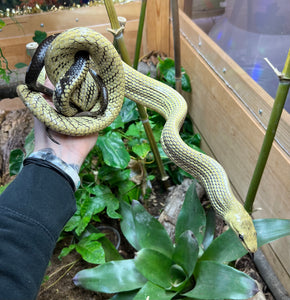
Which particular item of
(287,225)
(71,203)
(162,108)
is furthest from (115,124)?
(287,225)

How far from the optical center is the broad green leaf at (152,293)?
4.11ft

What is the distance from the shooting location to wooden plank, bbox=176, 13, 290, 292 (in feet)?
4.71

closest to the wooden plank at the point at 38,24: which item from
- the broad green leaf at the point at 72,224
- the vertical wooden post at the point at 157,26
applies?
the vertical wooden post at the point at 157,26

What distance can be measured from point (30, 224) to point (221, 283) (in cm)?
76

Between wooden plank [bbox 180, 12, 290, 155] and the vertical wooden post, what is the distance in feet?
0.68

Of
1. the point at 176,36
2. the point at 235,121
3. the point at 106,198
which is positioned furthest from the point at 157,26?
the point at 106,198

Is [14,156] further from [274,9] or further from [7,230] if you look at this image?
[274,9]

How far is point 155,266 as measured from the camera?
1334 mm

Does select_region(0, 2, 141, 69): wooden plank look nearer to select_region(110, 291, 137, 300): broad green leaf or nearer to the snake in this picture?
the snake

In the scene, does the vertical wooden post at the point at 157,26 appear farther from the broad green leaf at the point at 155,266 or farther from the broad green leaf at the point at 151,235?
the broad green leaf at the point at 155,266

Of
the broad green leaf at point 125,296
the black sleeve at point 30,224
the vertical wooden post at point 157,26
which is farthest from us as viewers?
the vertical wooden post at point 157,26

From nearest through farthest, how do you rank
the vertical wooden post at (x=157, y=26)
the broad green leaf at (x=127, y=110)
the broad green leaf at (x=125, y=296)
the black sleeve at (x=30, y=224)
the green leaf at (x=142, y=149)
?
the black sleeve at (x=30, y=224)
the broad green leaf at (x=125, y=296)
the green leaf at (x=142, y=149)
the broad green leaf at (x=127, y=110)
the vertical wooden post at (x=157, y=26)

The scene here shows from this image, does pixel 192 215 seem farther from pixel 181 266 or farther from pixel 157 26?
pixel 157 26

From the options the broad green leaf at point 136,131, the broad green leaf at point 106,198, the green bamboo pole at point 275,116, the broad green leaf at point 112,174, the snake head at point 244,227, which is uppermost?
the green bamboo pole at point 275,116
